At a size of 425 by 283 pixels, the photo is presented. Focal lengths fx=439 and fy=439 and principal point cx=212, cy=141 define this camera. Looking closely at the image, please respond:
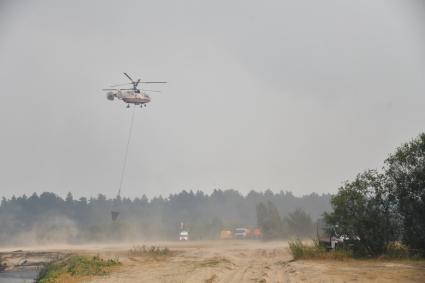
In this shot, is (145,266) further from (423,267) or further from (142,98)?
(142,98)

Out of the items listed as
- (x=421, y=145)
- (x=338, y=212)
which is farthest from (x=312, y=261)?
(x=421, y=145)

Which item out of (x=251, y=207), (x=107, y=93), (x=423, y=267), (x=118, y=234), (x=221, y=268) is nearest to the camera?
(x=423, y=267)

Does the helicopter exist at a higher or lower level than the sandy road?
higher

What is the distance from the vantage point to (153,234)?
98.8 meters

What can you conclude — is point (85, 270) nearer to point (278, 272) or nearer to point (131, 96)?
point (278, 272)

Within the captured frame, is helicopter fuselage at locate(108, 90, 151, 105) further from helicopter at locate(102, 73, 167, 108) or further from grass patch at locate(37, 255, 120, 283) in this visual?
grass patch at locate(37, 255, 120, 283)

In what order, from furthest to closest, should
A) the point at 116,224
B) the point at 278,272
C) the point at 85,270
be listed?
the point at 116,224 → the point at 85,270 → the point at 278,272

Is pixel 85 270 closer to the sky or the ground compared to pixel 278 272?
closer to the ground

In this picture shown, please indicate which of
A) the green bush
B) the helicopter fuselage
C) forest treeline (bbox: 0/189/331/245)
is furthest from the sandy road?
the helicopter fuselage

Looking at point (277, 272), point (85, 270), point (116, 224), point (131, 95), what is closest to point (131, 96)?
point (131, 95)

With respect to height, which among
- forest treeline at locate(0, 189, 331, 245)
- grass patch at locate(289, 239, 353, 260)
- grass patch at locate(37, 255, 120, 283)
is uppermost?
forest treeline at locate(0, 189, 331, 245)

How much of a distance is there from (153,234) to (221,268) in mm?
80290

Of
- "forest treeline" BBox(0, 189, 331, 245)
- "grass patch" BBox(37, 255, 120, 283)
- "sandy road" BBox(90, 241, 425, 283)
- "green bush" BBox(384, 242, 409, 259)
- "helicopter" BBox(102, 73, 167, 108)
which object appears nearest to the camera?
"sandy road" BBox(90, 241, 425, 283)

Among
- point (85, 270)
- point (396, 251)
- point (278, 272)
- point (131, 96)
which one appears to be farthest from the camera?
point (131, 96)
